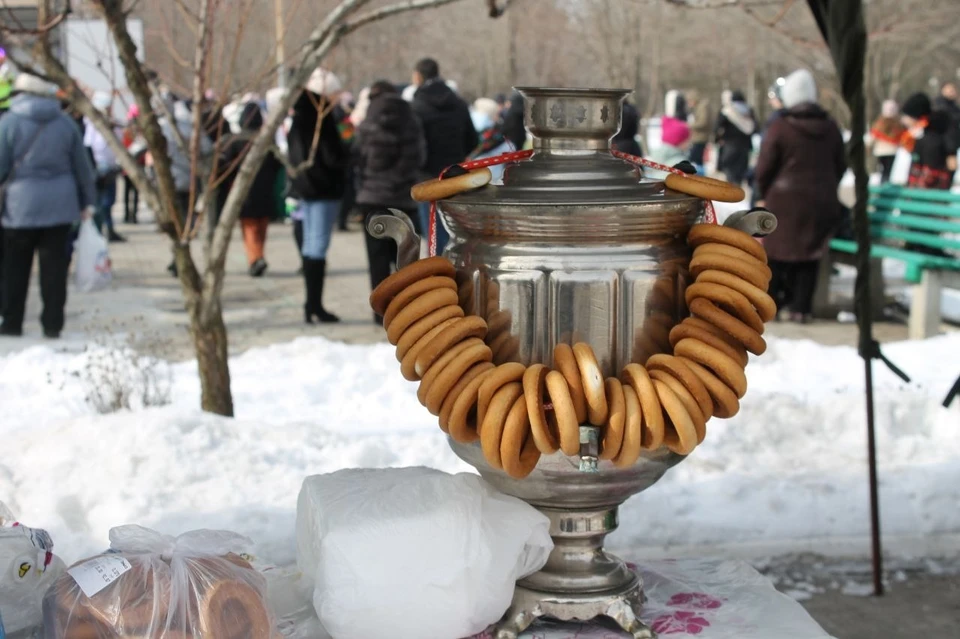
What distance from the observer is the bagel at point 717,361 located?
212 cm

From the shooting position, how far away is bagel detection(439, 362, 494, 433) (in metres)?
2.15

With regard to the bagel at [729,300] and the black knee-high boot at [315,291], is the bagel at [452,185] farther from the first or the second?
the black knee-high boot at [315,291]

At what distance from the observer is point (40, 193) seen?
739 cm

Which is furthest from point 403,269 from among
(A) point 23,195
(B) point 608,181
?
(A) point 23,195

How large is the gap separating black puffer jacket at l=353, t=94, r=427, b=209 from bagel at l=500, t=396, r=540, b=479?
6.01 m

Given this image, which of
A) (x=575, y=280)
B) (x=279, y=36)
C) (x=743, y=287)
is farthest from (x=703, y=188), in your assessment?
(x=279, y=36)

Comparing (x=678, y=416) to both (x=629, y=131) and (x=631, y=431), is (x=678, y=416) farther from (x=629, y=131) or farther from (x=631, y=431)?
(x=629, y=131)

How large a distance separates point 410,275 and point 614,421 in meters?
0.51

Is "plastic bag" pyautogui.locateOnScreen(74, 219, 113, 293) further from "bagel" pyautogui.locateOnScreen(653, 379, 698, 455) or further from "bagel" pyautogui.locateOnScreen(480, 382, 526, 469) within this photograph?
"bagel" pyautogui.locateOnScreen(653, 379, 698, 455)

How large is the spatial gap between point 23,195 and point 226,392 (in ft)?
10.9

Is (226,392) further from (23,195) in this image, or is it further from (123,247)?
(123,247)

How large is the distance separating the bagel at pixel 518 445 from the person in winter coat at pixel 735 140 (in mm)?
11990

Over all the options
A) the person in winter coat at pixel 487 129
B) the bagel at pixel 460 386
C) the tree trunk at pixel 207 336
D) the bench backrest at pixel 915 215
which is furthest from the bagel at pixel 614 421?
the person in winter coat at pixel 487 129

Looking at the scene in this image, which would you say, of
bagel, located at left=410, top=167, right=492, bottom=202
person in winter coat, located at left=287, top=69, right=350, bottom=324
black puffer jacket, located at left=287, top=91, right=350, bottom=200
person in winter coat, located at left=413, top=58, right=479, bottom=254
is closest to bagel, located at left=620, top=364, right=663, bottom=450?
bagel, located at left=410, top=167, right=492, bottom=202
